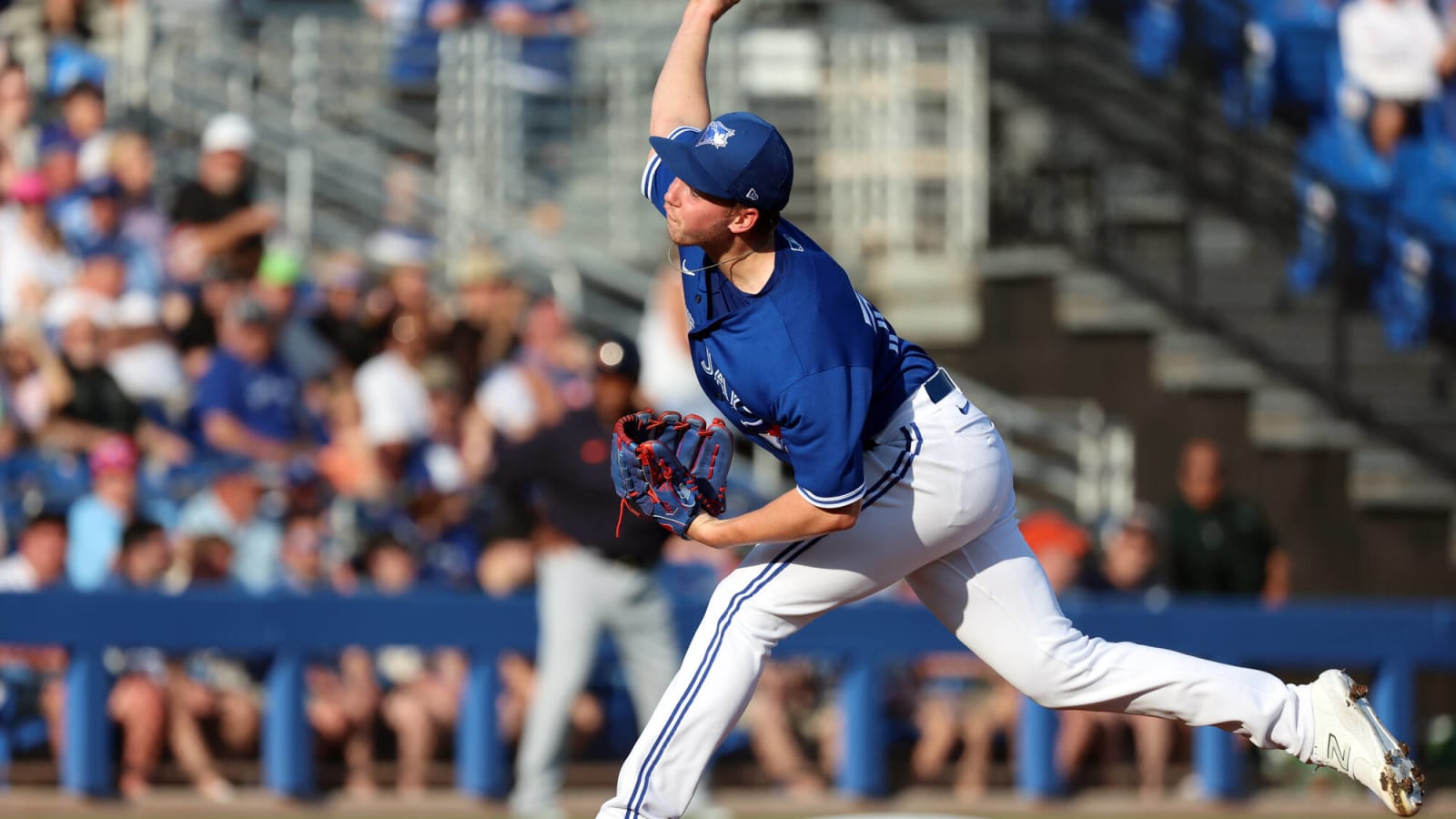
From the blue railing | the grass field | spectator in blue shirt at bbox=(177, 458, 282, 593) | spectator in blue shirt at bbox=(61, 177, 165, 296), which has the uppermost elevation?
spectator in blue shirt at bbox=(61, 177, 165, 296)

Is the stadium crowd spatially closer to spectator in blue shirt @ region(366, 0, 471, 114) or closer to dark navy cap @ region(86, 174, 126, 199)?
spectator in blue shirt @ region(366, 0, 471, 114)

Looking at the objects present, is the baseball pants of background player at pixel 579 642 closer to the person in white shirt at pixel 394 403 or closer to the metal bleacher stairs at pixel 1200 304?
the person in white shirt at pixel 394 403

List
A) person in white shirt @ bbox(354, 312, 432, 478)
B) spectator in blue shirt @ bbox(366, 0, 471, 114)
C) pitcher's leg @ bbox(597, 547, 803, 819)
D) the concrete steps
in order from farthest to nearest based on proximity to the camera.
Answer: spectator in blue shirt @ bbox(366, 0, 471, 114)
the concrete steps
person in white shirt @ bbox(354, 312, 432, 478)
pitcher's leg @ bbox(597, 547, 803, 819)

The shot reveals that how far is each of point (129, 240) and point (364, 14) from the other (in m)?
4.41

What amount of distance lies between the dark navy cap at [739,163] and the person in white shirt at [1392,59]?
A: 10.0 meters

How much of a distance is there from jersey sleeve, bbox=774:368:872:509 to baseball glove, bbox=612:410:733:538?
288 mm

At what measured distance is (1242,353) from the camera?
13680 millimetres

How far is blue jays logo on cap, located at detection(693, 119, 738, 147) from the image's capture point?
16.6 feet

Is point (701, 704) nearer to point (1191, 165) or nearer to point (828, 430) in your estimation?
point (828, 430)

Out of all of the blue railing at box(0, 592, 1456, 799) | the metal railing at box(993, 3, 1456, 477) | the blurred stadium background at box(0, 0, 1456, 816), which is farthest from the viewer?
the metal railing at box(993, 3, 1456, 477)

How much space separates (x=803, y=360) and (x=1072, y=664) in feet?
3.80

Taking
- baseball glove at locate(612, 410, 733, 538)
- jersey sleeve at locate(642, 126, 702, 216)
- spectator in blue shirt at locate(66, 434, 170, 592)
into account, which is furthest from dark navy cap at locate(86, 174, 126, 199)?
baseball glove at locate(612, 410, 733, 538)

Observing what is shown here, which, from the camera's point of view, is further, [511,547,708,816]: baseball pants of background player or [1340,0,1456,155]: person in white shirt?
[1340,0,1456,155]: person in white shirt

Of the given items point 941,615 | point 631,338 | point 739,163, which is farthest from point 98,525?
point 739,163
